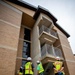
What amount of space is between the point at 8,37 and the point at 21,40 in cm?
424

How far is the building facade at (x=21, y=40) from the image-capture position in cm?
721

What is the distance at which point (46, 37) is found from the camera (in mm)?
11320

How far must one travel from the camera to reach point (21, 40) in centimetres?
1231

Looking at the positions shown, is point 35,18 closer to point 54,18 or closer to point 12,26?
point 54,18

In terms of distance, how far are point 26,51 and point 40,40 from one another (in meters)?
2.87

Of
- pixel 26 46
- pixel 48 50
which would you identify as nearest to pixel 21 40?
pixel 26 46

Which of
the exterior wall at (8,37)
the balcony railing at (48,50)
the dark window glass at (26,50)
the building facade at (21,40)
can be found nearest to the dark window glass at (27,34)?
the building facade at (21,40)

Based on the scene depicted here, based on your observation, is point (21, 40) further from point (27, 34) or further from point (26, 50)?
point (27, 34)

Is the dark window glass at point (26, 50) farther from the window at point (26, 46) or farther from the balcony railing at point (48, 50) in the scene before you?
the balcony railing at point (48, 50)

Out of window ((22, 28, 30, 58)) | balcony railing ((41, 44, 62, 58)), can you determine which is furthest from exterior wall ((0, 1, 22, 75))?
window ((22, 28, 30, 58))

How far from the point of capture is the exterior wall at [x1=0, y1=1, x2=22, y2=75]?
6.60m

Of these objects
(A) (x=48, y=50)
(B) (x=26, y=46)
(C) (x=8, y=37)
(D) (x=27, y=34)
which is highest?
(D) (x=27, y=34)

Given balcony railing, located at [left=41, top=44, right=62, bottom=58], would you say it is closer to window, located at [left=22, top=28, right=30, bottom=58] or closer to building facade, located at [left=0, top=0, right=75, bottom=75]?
building facade, located at [left=0, top=0, right=75, bottom=75]

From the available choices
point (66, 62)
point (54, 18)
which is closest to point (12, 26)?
point (54, 18)
